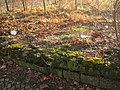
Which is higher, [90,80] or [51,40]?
[51,40]

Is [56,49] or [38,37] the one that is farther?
[38,37]

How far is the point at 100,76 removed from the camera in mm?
3553

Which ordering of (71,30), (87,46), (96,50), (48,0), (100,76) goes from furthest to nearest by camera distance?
(48,0) < (71,30) < (87,46) < (96,50) < (100,76)

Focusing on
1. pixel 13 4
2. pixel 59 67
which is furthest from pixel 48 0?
pixel 59 67

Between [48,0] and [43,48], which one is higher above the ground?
[48,0]

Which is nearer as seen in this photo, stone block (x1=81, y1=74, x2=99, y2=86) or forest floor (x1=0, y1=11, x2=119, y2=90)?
stone block (x1=81, y1=74, x2=99, y2=86)

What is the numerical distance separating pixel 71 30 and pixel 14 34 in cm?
173

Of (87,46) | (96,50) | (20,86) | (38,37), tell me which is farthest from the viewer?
(38,37)

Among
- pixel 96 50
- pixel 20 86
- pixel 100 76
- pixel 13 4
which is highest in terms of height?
pixel 13 4

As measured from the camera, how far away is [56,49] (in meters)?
4.41

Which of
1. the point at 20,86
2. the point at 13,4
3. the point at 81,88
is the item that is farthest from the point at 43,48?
the point at 13,4

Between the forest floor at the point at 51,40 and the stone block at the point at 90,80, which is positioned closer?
the stone block at the point at 90,80

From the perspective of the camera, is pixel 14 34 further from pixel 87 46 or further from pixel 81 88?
pixel 81 88

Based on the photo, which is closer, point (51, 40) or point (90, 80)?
point (90, 80)
